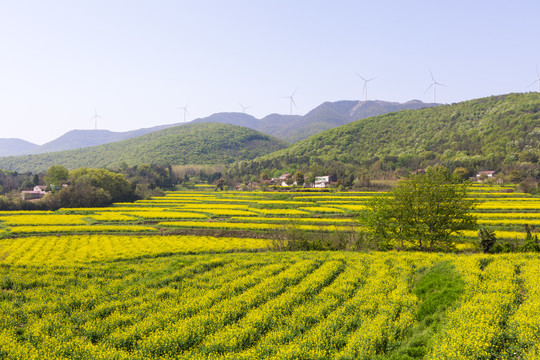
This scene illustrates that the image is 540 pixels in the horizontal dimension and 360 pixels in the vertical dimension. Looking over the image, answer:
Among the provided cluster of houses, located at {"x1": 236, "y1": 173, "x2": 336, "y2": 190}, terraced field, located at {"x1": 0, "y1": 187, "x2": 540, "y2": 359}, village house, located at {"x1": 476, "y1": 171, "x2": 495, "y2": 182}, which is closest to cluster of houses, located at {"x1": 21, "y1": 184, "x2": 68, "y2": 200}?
cluster of houses, located at {"x1": 236, "y1": 173, "x2": 336, "y2": 190}

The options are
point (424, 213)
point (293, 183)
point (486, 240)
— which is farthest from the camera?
point (293, 183)

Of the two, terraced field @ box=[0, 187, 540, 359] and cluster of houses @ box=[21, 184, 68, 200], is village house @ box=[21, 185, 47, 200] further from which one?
terraced field @ box=[0, 187, 540, 359]

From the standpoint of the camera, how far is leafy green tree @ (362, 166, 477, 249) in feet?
127

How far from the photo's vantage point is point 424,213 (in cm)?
3931

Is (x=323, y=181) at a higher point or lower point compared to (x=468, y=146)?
lower

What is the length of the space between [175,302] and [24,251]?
117ft

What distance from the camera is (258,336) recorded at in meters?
15.5

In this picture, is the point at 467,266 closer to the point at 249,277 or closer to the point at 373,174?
the point at 249,277

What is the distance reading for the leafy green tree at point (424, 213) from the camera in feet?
127

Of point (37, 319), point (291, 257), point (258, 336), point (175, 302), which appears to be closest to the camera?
point (258, 336)

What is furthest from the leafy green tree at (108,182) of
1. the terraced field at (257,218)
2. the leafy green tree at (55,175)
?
the terraced field at (257,218)

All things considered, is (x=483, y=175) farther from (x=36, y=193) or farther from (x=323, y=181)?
(x=36, y=193)

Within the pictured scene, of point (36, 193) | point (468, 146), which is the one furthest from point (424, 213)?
point (468, 146)

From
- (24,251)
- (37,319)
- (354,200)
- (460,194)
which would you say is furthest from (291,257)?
(354,200)
